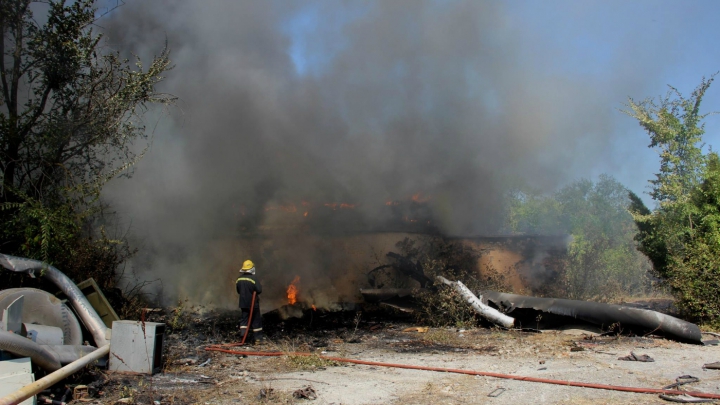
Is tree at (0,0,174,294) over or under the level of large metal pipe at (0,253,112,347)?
over

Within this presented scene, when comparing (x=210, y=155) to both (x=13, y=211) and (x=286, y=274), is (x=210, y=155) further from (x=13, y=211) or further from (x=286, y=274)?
(x=13, y=211)

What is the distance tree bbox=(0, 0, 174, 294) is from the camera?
6121 millimetres

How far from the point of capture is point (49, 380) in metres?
3.62

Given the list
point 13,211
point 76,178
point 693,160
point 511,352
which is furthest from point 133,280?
point 693,160

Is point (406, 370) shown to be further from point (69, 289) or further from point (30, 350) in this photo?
point (69, 289)

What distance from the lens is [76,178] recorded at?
24.3 feet

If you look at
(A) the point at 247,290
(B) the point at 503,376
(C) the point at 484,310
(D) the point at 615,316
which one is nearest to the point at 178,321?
(A) the point at 247,290

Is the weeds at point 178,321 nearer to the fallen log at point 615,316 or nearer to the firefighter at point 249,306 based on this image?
the firefighter at point 249,306

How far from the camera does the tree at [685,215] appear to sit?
27.2 feet

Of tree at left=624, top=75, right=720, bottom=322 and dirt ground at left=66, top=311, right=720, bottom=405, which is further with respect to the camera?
tree at left=624, top=75, right=720, bottom=322

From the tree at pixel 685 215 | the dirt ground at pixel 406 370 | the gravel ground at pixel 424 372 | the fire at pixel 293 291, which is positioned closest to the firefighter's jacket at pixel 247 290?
the dirt ground at pixel 406 370

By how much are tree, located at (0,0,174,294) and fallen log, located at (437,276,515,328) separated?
20.5 ft

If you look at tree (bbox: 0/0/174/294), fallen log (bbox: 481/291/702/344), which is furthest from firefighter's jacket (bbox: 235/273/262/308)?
fallen log (bbox: 481/291/702/344)

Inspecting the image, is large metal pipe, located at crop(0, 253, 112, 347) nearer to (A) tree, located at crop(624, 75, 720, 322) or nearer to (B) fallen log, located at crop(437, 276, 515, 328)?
(B) fallen log, located at crop(437, 276, 515, 328)
